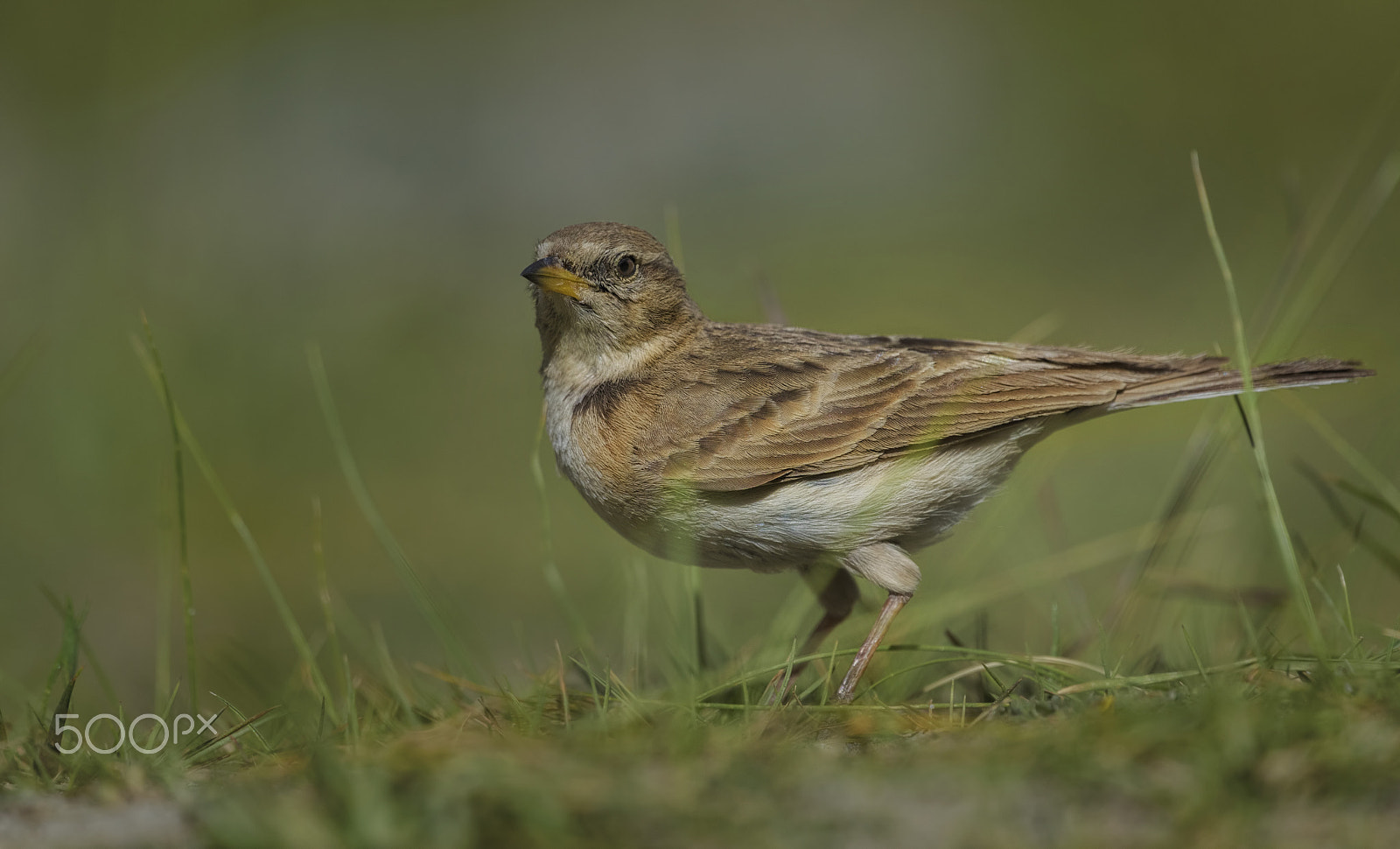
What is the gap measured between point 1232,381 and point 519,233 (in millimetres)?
11162

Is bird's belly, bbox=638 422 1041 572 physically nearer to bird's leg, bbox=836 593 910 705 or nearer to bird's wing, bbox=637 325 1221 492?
bird's wing, bbox=637 325 1221 492

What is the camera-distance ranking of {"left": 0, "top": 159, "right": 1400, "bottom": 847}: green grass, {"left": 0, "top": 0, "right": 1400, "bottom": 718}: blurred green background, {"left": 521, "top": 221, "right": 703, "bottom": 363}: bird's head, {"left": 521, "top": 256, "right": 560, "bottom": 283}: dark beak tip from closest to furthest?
{"left": 0, "top": 159, "right": 1400, "bottom": 847}: green grass < {"left": 521, "top": 256, "right": 560, "bottom": 283}: dark beak tip < {"left": 521, "top": 221, "right": 703, "bottom": 363}: bird's head < {"left": 0, "top": 0, "right": 1400, "bottom": 718}: blurred green background

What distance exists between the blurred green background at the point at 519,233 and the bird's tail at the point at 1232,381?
1.56 metres

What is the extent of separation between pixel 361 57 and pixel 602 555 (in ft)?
34.6

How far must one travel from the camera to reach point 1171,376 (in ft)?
15.2

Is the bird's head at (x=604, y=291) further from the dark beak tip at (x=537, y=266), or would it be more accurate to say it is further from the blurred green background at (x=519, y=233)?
the blurred green background at (x=519, y=233)

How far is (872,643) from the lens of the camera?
4383mm

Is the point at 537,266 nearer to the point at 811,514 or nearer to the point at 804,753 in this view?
the point at 811,514

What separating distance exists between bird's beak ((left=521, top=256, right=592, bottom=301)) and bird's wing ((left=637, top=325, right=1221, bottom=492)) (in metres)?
0.57

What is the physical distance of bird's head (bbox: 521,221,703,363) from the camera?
5.16m

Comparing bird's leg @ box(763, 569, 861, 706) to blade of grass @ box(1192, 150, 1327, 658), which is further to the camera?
bird's leg @ box(763, 569, 861, 706)

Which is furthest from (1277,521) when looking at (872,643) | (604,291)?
(604,291)

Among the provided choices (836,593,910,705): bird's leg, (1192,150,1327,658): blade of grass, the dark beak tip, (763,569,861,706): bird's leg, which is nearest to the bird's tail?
(1192,150,1327,658): blade of grass

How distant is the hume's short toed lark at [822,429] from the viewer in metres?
4.50
